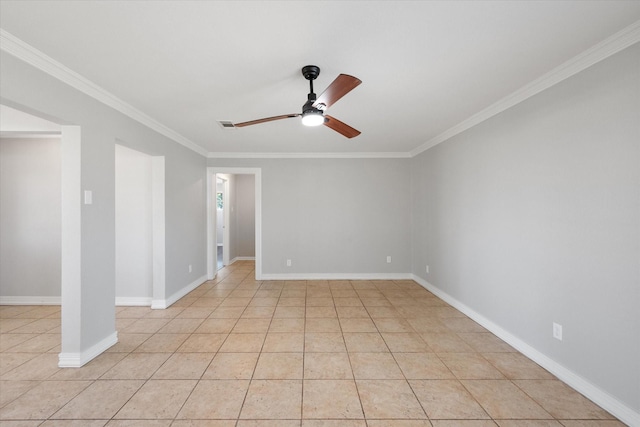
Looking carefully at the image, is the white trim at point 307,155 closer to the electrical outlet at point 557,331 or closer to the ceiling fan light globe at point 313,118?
the ceiling fan light globe at point 313,118

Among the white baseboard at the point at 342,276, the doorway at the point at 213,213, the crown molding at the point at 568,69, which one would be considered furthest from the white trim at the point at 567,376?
the doorway at the point at 213,213

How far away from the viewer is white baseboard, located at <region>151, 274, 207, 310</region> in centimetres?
373

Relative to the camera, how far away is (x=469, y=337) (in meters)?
2.90

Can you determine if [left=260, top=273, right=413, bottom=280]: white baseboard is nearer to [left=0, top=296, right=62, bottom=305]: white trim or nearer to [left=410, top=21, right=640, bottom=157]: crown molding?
[left=410, top=21, right=640, bottom=157]: crown molding

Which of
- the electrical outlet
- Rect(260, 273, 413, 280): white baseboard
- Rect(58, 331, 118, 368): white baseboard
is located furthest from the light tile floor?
Rect(260, 273, 413, 280): white baseboard

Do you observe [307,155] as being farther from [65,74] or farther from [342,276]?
[65,74]

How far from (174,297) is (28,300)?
2.02 m

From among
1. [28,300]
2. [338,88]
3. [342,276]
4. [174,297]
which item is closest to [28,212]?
[28,300]

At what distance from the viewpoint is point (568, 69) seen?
6.86 feet

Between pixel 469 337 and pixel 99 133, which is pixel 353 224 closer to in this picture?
pixel 469 337

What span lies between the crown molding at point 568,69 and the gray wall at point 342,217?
2.14 metres

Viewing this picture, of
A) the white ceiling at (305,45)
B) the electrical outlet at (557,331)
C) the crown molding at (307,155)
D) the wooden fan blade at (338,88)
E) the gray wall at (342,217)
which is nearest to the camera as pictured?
the white ceiling at (305,45)

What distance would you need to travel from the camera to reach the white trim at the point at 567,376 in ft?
5.71

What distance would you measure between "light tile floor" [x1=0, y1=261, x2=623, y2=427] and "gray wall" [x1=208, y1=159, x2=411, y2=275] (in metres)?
1.72
